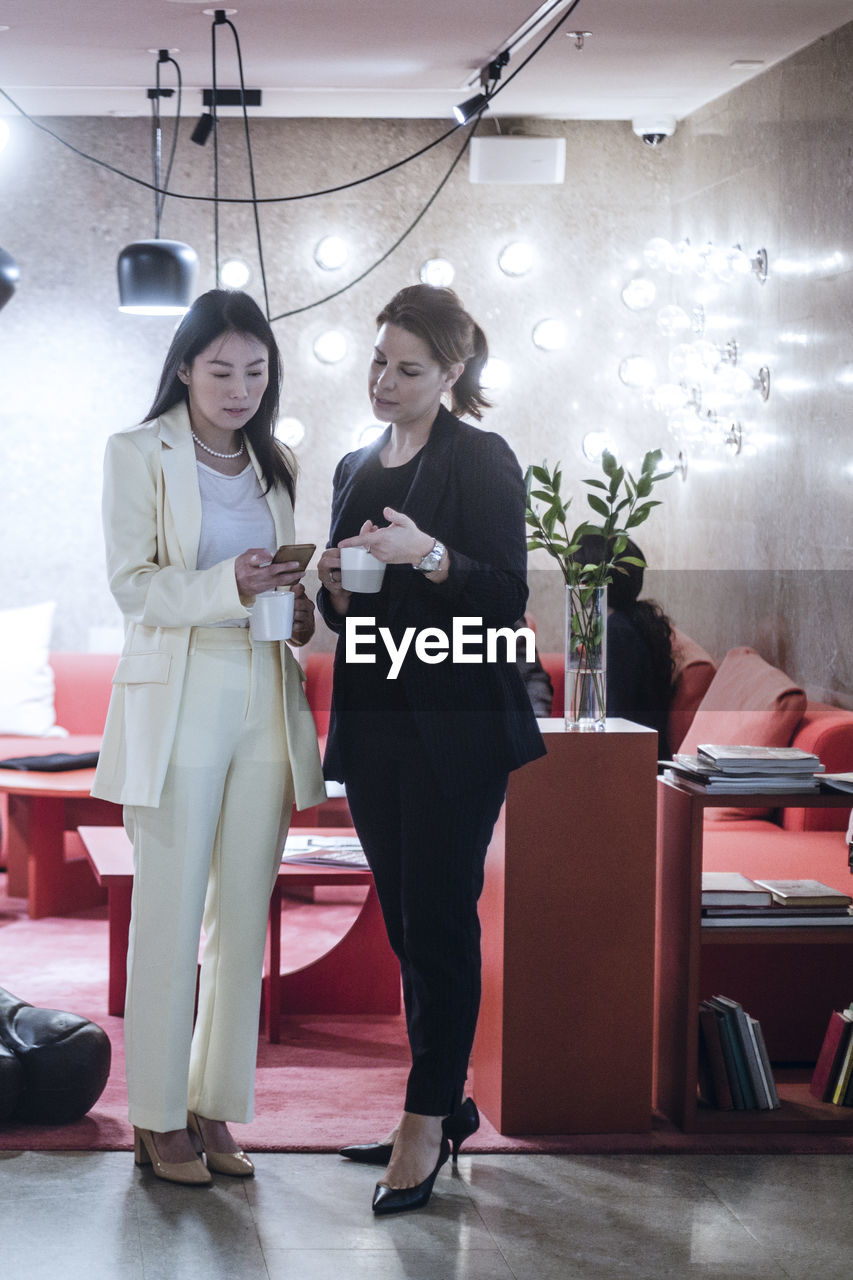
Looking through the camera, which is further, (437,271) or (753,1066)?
(437,271)

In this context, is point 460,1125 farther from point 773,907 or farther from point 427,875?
point 773,907

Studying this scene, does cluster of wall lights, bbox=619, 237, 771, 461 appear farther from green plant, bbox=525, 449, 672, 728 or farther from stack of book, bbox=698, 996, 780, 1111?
stack of book, bbox=698, 996, 780, 1111

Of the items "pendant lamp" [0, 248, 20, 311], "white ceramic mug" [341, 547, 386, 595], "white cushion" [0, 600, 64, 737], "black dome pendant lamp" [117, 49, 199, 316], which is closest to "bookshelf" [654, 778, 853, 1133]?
"white ceramic mug" [341, 547, 386, 595]

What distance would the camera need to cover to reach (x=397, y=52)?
15.5 ft

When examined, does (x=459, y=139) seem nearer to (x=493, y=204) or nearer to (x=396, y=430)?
(x=493, y=204)

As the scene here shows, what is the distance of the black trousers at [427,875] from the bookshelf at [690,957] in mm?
528

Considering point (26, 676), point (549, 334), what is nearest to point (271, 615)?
point (26, 676)

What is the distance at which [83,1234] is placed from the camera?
228 centimetres

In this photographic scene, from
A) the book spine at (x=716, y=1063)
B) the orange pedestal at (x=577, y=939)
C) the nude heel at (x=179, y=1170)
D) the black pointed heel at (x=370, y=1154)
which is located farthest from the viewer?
the book spine at (x=716, y=1063)

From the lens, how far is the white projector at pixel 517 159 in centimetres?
564

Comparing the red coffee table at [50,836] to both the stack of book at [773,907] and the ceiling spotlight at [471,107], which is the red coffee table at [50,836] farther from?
the ceiling spotlight at [471,107]

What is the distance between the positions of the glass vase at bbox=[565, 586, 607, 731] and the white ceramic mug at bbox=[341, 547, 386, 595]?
0.72 m

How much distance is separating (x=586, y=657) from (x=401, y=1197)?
42.2 inches

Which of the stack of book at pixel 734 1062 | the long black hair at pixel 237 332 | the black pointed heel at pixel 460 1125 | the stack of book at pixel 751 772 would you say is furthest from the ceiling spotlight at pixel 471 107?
the black pointed heel at pixel 460 1125
